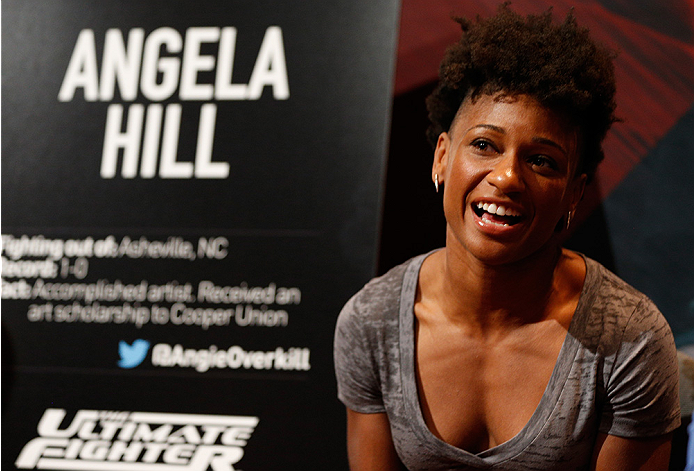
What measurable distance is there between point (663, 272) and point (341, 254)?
88 cm

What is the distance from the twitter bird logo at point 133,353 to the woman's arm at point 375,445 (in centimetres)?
80

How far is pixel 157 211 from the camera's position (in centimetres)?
211

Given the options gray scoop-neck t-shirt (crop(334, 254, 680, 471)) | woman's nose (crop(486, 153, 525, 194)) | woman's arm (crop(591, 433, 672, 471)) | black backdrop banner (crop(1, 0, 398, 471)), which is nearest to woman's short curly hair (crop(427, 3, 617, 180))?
woman's nose (crop(486, 153, 525, 194))

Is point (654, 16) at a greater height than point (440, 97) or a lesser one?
greater

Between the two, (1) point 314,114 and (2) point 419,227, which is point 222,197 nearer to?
(1) point 314,114

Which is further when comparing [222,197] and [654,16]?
[222,197]

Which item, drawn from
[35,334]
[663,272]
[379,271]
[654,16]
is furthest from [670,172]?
[35,334]

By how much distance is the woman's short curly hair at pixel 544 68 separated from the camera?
1.25 metres

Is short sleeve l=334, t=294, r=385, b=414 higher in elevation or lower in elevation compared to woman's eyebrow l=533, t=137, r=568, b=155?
lower

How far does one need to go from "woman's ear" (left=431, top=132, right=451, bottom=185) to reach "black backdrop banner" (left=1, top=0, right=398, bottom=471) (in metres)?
0.55

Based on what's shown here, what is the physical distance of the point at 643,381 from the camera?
1298 mm

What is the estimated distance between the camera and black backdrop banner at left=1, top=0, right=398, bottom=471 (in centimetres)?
197

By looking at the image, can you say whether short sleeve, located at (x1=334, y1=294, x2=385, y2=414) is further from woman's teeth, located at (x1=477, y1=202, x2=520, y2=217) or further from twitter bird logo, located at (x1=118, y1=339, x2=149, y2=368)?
twitter bird logo, located at (x1=118, y1=339, x2=149, y2=368)

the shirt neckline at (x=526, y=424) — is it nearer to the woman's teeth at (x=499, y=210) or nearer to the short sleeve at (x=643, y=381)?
the short sleeve at (x=643, y=381)
